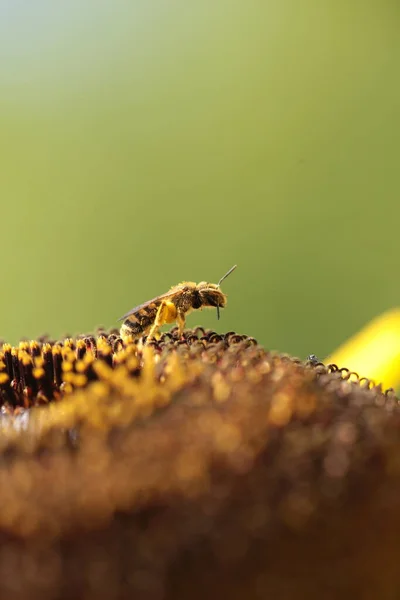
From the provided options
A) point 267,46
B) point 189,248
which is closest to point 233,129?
point 267,46

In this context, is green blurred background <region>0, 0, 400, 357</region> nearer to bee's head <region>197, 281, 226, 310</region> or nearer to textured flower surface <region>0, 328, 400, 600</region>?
bee's head <region>197, 281, 226, 310</region>

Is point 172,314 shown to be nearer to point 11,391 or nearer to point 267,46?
point 11,391

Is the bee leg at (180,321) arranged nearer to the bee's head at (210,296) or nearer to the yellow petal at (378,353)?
the bee's head at (210,296)

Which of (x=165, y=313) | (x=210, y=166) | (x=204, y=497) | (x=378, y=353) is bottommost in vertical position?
(x=204, y=497)

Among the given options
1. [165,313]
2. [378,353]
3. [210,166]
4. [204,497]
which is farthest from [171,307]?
[210,166]

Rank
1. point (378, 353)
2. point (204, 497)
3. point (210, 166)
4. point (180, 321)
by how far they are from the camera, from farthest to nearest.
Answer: point (210, 166) → point (378, 353) → point (180, 321) → point (204, 497)

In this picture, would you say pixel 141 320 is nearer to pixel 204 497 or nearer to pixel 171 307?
pixel 171 307

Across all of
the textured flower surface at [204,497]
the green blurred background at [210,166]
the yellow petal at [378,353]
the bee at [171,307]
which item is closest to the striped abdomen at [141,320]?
the bee at [171,307]
